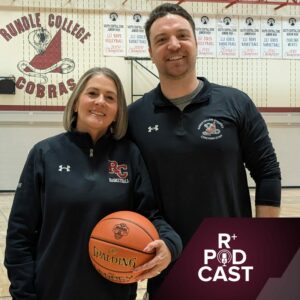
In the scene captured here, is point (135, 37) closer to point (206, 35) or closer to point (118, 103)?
point (206, 35)

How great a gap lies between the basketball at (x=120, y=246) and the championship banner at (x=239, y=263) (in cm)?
41

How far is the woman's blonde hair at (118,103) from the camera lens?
2387mm

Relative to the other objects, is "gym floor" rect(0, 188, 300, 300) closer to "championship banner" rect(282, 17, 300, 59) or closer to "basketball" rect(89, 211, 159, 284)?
"basketball" rect(89, 211, 159, 284)

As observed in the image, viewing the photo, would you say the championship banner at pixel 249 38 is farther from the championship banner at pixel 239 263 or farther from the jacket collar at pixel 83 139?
the jacket collar at pixel 83 139

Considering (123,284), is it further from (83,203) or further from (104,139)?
(104,139)

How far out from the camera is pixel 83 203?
2201 mm

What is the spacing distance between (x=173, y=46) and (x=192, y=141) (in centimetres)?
51

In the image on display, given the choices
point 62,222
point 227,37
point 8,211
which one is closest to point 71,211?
point 62,222

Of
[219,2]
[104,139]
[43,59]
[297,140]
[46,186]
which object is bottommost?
[297,140]

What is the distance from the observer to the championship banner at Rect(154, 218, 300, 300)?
7.95 feet

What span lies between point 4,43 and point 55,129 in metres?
2.57

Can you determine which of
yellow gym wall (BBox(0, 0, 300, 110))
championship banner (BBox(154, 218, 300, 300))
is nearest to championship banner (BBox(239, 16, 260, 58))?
yellow gym wall (BBox(0, 0, 300, 110))

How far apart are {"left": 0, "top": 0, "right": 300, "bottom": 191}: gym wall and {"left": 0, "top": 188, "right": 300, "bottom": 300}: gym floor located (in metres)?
1.94

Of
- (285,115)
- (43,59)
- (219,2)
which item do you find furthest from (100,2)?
(285,115)
